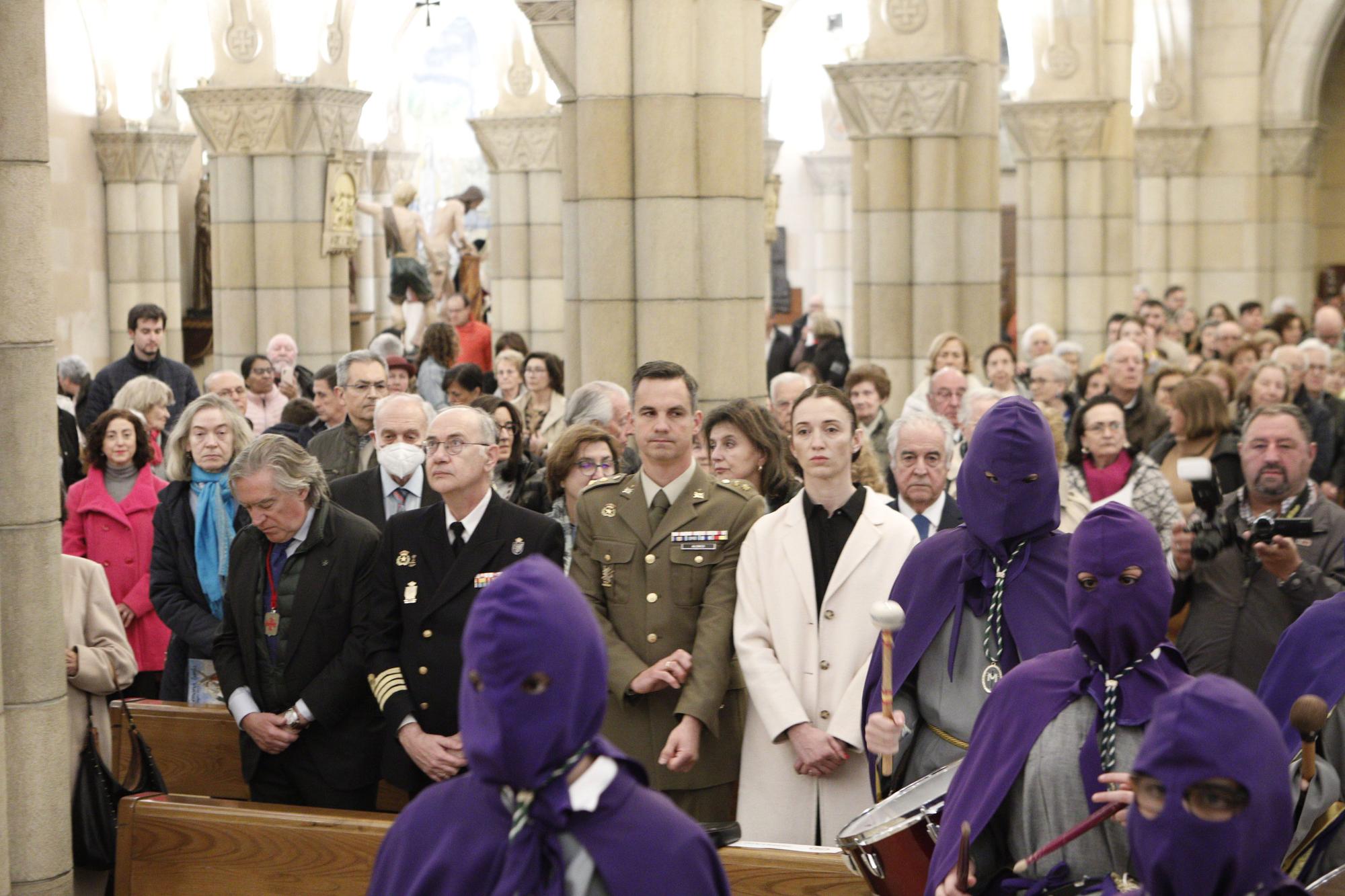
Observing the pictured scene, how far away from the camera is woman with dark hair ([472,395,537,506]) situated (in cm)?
727

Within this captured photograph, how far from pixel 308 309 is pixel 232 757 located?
826 cm

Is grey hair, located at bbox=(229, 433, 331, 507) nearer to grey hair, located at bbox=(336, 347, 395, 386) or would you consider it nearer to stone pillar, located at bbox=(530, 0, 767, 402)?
grey hair, located at bbox=(336, 347, 395, 386)

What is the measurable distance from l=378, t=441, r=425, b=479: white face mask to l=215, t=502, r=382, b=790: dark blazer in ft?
2.93

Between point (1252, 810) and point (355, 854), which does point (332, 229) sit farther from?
point (1252, 810)

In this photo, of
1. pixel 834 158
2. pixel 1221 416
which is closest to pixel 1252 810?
pixel 1221 416

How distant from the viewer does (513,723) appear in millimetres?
2475

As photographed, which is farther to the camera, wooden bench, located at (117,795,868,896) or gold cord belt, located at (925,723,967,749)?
wooden bench, located at (117,795,868,896)

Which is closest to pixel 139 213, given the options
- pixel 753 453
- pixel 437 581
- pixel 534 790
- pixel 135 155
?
pixel 135 155

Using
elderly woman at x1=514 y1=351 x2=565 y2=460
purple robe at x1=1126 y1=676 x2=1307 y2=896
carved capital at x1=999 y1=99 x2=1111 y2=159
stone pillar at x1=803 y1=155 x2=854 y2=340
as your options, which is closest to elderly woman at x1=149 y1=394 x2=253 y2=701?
elderly woman at x1=514 y1=351 x2=565 y2=460

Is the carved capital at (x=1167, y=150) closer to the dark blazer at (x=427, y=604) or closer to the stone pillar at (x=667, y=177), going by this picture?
the stone pillar at (x=667, y=177)

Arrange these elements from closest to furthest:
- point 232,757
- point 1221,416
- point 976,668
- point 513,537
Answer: point 976,668 → point 513,537 → point 232,757 → point 1221,416

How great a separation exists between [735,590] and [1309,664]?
154 centimetres

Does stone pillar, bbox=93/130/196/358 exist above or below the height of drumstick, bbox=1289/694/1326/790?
above

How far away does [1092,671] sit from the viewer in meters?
3.50
